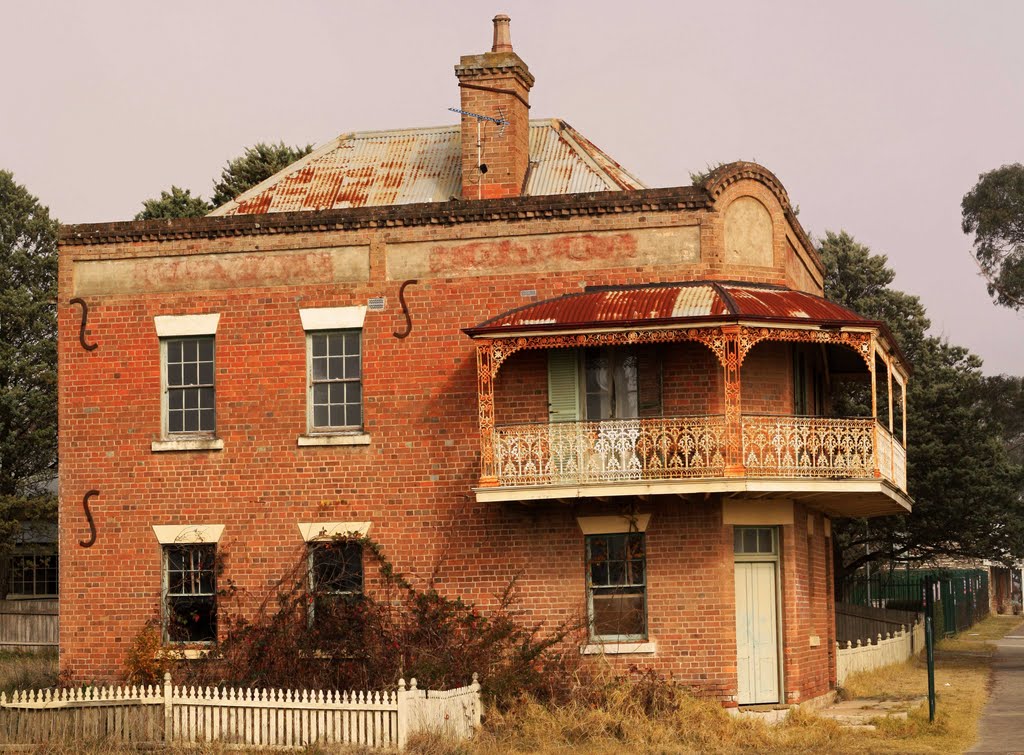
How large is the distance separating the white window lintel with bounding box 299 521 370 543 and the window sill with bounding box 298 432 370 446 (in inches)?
47.2

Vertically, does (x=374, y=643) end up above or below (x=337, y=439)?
below

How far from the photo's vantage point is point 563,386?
76.6ft

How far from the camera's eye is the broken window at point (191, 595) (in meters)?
24.3

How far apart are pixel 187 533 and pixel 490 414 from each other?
545 cm

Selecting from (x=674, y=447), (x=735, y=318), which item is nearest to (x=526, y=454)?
(x=674, y=447)

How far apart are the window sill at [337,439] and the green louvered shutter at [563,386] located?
9.66 ft

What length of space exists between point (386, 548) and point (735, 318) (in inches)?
255

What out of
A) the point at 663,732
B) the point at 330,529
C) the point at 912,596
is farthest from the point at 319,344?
the point at 912,596

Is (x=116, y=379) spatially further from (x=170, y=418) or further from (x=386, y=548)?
(x=386, y=548)

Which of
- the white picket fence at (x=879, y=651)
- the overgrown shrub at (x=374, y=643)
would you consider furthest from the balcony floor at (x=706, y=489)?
the white picket fence at (x=879, y=651)

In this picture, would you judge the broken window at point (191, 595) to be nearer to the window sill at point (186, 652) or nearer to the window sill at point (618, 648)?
the window sill at point (186, 652)

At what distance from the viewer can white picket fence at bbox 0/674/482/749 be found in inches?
756

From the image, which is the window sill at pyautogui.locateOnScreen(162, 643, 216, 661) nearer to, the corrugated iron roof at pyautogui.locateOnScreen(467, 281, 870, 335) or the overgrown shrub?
the overgrown shrub

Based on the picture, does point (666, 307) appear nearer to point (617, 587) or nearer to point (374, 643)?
point (617, 587)
